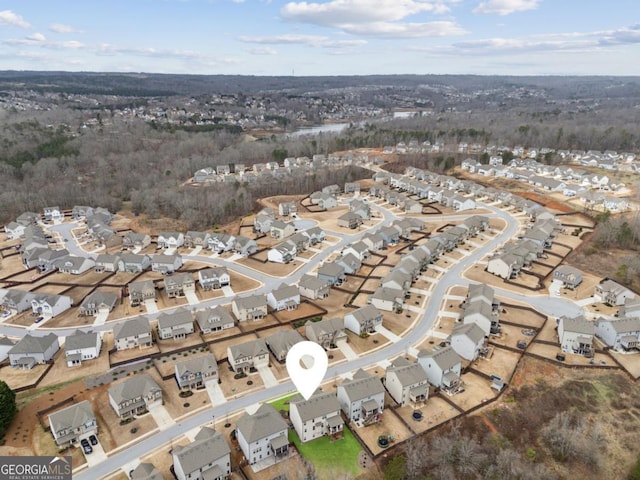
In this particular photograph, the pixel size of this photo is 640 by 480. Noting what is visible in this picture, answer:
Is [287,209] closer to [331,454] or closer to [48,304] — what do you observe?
[48,304]

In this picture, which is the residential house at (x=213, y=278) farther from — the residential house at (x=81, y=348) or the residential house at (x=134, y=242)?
the residential house at (x=134, y=242)

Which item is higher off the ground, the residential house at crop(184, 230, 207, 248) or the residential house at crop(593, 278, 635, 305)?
the residential house at crop(593, 278, 635, 305)

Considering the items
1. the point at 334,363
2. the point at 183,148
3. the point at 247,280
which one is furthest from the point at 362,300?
the point at 183,148

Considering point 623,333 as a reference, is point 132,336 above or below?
below

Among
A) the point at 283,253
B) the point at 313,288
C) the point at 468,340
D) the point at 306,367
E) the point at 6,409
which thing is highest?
the point at 306,367

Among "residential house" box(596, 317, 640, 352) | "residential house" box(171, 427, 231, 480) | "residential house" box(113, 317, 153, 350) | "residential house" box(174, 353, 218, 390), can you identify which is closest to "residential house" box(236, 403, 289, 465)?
"residential house" box(171, 427, 231, 480)

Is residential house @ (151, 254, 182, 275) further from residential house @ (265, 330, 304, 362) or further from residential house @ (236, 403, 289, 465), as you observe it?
residential house @ (236, 403, 289, 465)

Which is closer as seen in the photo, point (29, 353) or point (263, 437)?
point (263, 437)

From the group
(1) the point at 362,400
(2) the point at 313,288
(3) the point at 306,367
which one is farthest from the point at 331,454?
(2) the point at 313,288
